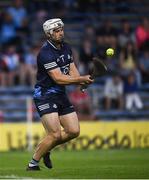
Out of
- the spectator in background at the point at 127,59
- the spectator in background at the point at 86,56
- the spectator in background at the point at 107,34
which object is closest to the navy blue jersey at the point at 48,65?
the spectator in background at the point at 86,56

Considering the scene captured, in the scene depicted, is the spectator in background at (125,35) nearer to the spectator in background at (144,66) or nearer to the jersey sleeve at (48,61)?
the spectator in background at (144,66)

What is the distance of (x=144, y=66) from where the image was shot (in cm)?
2964

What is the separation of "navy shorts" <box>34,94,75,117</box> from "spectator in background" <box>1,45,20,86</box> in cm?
1257

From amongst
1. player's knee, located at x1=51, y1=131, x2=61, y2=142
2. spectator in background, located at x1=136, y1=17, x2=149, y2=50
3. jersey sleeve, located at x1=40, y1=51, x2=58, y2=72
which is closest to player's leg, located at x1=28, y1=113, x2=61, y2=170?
player's knee, located at x1=51, y1=131, x2=61, y2=142

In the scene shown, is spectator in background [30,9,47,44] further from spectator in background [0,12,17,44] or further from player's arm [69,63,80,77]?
player's arm [69,63,80,77]

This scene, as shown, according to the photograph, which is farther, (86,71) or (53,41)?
(86,71)

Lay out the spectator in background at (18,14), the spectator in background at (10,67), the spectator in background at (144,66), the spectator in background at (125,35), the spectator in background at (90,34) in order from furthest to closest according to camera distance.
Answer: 1. the spectator in background at (90,34)
2. the spectator in background at (125,35)
3. the spectator in background at (144,66)
4. the spectator in background at (18,14)
5. the spectator in background at (10,67)

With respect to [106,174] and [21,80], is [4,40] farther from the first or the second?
[106,174]

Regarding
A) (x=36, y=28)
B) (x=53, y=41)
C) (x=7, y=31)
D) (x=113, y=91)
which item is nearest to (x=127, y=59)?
(x=113, y=91)

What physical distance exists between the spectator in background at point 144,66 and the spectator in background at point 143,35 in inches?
15.8

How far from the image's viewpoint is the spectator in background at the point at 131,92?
91.9 ft

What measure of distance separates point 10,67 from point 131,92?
13.0ft

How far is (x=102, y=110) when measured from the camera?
28.4m

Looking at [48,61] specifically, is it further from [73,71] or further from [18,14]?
[18,14]
